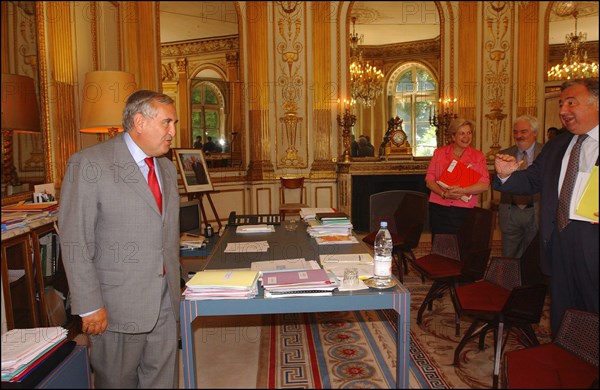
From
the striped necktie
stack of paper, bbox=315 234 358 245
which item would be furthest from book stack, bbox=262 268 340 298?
the striped necktie

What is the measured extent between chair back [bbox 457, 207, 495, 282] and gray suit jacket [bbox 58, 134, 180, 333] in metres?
2.34

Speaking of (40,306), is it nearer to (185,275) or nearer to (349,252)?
(185,275)

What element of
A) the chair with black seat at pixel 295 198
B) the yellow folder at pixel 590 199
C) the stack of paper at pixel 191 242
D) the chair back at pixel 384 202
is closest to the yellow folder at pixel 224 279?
the yellow folder at pixel 590 199

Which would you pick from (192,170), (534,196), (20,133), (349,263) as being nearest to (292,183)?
(192,170)

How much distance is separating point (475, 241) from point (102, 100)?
10.9 ft

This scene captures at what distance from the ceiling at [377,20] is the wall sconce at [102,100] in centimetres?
390

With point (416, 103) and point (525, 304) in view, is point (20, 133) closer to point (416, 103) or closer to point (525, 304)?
point (525, 304)

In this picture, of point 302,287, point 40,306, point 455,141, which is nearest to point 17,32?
point 40,306

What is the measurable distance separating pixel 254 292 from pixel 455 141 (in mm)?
2826

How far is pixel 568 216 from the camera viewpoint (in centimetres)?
196

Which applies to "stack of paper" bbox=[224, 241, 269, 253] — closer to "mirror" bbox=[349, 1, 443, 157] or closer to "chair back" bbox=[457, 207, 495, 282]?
"chair back" bbox=[457, 207, 495, 282]

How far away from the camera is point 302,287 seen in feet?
6.54

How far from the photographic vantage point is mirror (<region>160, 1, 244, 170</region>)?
7699 millimetres

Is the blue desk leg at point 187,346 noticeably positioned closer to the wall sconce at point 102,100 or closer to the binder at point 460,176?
the wall sconce at point 102,100
